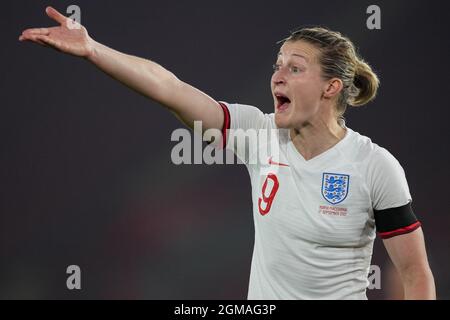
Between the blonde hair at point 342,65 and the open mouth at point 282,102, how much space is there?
0.46ft

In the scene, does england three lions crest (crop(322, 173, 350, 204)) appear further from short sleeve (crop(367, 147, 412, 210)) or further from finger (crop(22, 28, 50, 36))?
finger (crop(22, 28, 50, 36))

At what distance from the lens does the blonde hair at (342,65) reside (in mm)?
2057

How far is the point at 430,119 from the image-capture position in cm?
391

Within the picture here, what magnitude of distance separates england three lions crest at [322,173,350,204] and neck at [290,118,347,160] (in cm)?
10

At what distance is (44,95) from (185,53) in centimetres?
84

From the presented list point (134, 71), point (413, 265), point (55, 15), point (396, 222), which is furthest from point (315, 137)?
point (55, 15)

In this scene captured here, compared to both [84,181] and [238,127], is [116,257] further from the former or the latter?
[238,127]

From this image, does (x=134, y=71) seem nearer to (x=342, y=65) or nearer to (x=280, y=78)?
(x=280, y=78)

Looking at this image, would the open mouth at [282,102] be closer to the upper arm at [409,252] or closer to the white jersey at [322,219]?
the white jersey at [322,219]

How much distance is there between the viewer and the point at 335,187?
195 centimetres

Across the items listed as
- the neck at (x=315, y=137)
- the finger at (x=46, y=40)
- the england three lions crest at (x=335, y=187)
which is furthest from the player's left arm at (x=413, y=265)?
the finger at (x=46, y=40)
